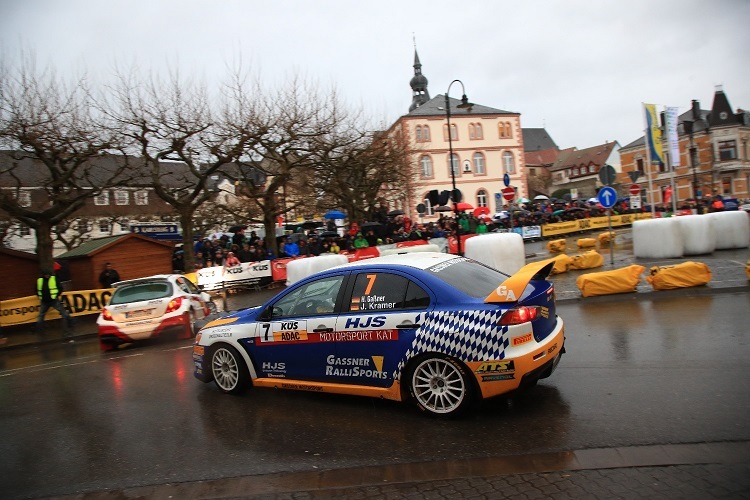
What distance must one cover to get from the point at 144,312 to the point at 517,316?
27.9 feet

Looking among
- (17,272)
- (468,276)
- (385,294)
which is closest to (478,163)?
(17,272)

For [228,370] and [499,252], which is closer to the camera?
[228,370]

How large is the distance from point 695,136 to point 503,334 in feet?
237

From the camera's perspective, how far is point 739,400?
4633mm

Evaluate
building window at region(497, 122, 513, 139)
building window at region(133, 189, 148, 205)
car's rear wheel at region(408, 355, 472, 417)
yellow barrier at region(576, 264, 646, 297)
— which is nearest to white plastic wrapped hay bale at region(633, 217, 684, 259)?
yellow barrier at region(576, 264, 646, 297)

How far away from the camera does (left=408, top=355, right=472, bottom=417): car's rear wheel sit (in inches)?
185

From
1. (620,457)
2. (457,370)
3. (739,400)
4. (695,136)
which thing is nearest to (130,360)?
(457,370)

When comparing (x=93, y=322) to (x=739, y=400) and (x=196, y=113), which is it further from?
(x=739, y=400)

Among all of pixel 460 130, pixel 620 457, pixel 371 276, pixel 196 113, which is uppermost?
pixel 460 130

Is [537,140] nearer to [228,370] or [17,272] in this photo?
[17,272]

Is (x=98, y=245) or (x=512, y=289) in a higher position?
(x=98, y=245)

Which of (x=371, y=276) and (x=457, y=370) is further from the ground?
A: (x=371, y=276)

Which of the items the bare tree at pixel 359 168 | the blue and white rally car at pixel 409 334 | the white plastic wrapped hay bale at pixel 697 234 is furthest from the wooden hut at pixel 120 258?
the white plastic wrapped hay bale at pixel 697 234

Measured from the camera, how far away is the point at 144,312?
10438mm
